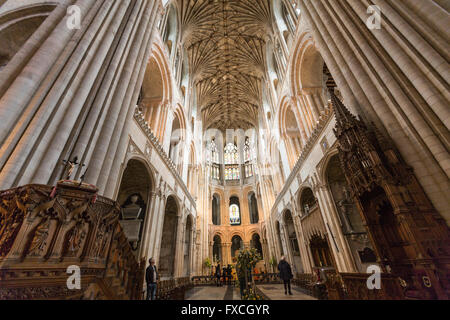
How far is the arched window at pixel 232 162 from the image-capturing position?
1081 inches

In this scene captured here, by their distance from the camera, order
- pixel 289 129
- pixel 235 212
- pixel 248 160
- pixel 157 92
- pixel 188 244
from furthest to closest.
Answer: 1. pixel 248 160
2. pixel 235 212
3. pixel 188 244
4. pixel 289 129
5. pixel 157 92

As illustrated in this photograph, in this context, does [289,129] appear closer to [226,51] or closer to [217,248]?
[226,51]

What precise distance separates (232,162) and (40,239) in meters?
26.6

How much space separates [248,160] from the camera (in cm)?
2772

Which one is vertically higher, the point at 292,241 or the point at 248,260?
the point at 292,241

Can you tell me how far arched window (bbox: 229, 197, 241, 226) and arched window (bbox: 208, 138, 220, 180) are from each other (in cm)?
377

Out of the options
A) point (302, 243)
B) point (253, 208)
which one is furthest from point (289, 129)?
point (253, 208)

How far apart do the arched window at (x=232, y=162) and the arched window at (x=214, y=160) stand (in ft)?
4.33

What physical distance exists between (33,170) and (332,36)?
28.4 feet

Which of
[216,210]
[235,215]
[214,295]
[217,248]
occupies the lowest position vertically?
[214,295]

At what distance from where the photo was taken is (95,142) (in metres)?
4.87

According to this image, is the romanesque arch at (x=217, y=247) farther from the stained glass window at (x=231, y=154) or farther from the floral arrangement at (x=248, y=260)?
the floral arrangement at (x=248, y=260)

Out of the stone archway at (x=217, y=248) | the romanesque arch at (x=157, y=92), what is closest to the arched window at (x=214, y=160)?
the stone archway at (x=217, y=248)
